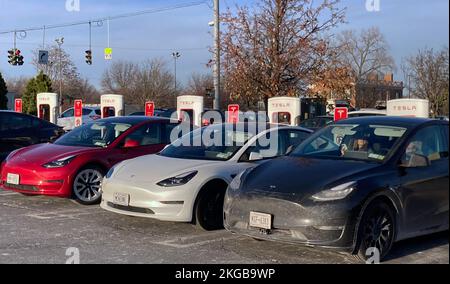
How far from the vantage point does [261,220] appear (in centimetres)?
558

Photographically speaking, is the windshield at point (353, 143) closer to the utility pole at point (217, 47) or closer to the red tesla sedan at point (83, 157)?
the red tesla sedan at point (83, 157)

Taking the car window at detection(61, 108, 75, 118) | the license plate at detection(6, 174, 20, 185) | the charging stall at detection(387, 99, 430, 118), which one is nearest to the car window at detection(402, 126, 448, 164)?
the license plate at detection(6, 174, 20, 185)

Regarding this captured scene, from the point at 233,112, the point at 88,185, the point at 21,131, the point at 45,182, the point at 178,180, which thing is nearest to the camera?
the point at 178,180

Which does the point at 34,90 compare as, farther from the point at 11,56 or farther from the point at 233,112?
the point at 233,112

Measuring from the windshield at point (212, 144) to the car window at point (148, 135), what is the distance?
1292mm

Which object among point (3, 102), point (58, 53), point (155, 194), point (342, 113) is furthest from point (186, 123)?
point (58, 53)

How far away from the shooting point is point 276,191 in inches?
220

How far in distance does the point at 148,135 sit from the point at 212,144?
1949 mm

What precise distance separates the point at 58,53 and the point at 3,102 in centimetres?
2447

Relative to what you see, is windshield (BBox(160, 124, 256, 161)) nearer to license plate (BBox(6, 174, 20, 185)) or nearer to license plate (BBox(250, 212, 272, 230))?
license plate (BBox(250, 212, 272, 230))

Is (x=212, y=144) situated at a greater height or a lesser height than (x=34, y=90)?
lesser

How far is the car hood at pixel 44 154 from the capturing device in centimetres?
855

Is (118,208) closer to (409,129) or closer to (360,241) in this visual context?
(360,241)

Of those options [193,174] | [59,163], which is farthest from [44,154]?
[193,174]
